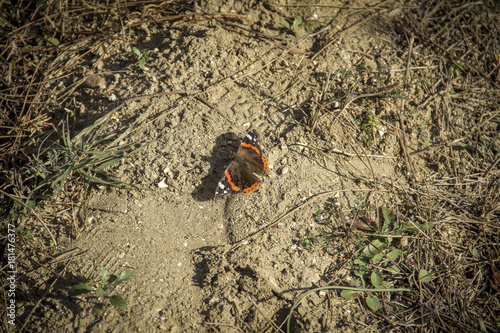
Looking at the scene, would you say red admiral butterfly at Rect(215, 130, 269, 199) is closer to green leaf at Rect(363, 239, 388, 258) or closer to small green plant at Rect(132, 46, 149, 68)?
green leaf at Rect(363, 239, 388, 258)

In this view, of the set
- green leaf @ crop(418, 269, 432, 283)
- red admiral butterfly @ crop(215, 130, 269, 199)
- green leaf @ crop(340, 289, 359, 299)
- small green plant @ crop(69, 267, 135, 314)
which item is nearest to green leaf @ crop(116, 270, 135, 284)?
small green plant @ crop(69, 267, 135, 314)

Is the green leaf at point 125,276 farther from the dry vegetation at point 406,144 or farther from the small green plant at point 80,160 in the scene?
the small green plant at point 80,160

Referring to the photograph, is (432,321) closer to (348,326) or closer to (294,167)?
(348,326)

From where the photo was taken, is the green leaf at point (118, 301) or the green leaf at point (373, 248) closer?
the green leaf at point (118, 301)

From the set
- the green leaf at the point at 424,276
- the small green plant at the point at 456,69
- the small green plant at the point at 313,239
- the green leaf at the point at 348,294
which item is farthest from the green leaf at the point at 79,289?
the small green plant at the point at 456,69

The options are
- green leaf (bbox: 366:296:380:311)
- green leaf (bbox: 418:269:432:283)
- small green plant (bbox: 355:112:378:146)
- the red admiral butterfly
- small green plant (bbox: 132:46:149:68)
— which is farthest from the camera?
small green plant (bbox: 132:46:149:68)

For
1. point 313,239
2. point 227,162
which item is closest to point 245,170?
point 227,162

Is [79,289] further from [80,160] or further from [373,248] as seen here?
[373,248]
